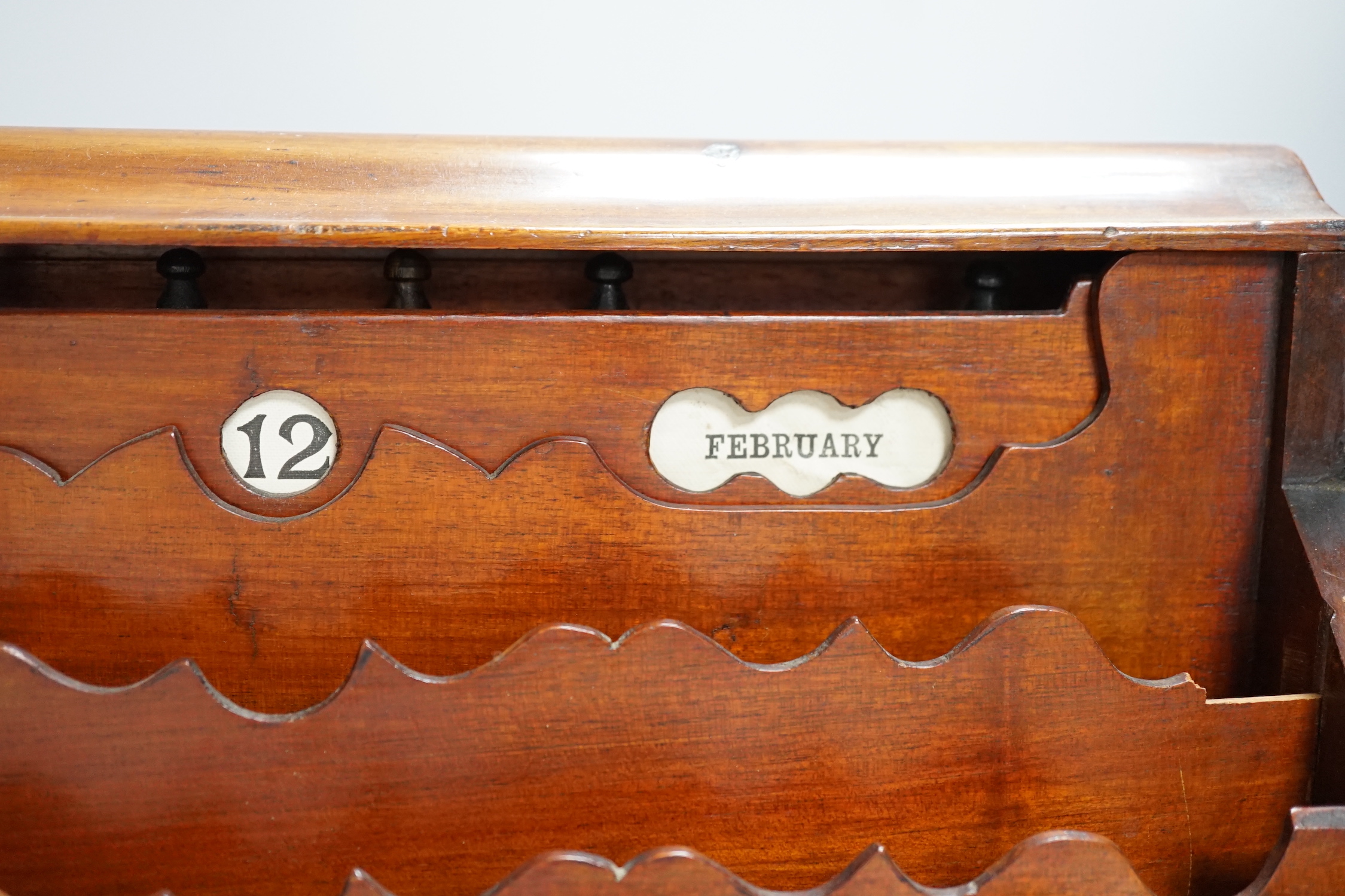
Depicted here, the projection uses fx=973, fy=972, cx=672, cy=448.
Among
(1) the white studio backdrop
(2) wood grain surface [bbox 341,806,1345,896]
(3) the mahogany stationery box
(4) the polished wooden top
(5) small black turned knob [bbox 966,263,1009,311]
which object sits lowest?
(2) wood grain surface [bbox 341,806,1345,896]

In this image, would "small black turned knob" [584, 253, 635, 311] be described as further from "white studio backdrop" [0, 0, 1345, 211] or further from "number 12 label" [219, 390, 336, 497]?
"white studio backdrop" [0, 0, 1345, 211]

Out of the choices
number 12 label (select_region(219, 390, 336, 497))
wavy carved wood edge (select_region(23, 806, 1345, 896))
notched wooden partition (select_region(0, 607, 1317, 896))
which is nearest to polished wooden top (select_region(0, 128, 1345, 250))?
number 12 label (select_region(219, 390, 336, 497))

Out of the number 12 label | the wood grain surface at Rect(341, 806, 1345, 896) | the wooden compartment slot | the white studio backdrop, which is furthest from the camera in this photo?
the white studio backdrop

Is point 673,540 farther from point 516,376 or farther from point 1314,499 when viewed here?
point 1314,499

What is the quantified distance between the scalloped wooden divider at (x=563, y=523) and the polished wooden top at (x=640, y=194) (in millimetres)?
48

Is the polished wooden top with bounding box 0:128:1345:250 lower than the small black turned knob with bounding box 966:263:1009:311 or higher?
higher

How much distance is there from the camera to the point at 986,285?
715 mm

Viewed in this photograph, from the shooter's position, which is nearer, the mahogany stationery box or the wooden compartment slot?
the mahogany stationery box

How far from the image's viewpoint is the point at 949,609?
2.19 ft

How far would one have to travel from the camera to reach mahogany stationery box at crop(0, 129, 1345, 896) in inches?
22.1

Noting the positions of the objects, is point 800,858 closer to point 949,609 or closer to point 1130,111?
point 949,609

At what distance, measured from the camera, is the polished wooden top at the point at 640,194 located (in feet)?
1.89

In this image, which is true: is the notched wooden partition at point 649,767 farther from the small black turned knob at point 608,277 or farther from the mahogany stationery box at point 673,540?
the small black turned knob at point 608,277

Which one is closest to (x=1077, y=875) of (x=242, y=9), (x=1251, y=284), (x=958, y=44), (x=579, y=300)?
(x=1251, y=284)
